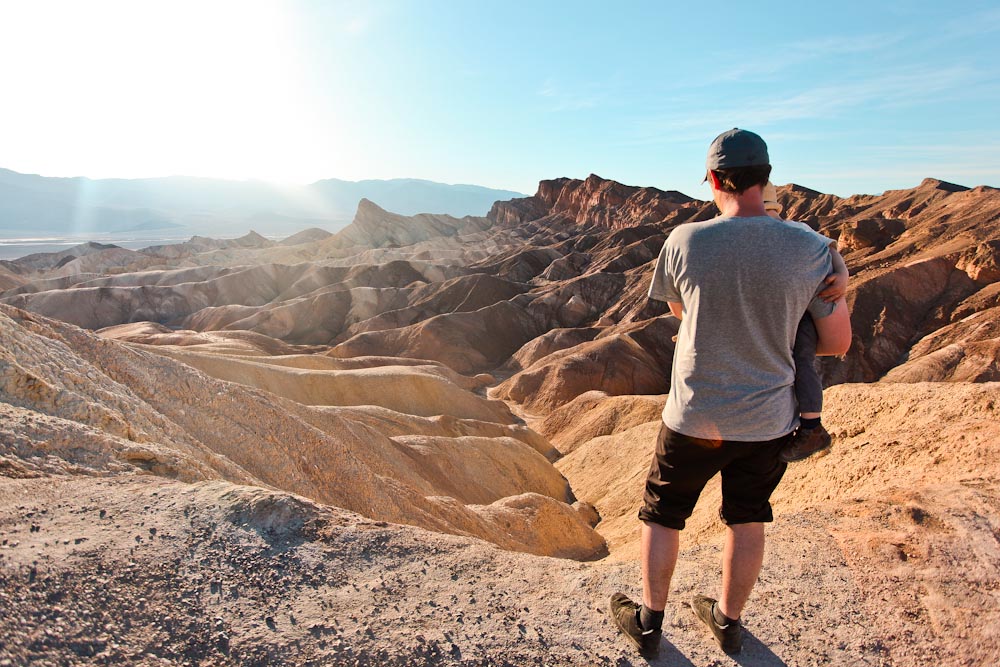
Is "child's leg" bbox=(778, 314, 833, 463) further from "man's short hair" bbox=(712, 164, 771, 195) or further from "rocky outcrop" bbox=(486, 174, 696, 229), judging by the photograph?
"rocky outcrop" bbox=(486, 174, 696, 229)

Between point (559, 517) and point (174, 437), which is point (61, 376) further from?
point (559, 517)

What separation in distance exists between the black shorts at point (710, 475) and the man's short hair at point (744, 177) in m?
0.99

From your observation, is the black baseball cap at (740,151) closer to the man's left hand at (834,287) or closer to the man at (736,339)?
the man at (736,339)

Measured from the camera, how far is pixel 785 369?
88.0 inches

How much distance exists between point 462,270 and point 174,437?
192 ft

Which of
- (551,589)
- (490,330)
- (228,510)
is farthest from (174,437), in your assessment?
(490,330)

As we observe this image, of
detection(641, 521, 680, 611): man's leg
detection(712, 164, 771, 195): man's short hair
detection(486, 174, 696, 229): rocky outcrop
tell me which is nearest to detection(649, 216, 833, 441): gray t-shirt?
detection(712, 164, 771, 195): man's short hair

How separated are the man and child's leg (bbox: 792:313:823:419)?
0.14 ft

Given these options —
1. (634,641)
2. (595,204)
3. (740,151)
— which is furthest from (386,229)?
(740,151)

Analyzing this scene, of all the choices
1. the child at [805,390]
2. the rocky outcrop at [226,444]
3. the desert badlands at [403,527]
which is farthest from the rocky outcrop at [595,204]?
the child at [805,390]

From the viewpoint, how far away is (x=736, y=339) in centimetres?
222

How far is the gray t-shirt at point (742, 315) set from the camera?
84.4 inches

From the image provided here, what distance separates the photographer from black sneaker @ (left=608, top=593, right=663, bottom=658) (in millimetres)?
2617

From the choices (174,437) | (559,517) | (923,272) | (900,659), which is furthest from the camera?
(923,272)
